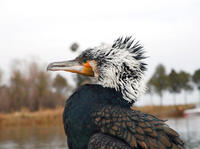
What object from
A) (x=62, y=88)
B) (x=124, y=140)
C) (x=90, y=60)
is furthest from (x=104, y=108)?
(x=62, y=88)

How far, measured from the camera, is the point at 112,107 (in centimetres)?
349

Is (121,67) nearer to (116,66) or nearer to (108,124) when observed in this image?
(116,66)

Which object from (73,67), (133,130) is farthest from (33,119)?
(133,130)

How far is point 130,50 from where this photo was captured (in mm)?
3883

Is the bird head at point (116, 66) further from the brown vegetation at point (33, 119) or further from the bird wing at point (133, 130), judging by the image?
the brown vegetation at point (33, 119)

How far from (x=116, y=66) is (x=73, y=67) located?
57cm

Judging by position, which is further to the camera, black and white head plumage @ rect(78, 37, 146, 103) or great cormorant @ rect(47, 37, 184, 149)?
black and white head plumage @ rect(78, 37, 146, 103)

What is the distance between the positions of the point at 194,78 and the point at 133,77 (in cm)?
1344

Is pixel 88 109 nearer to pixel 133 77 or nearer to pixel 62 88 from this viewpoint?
pixel 133 77

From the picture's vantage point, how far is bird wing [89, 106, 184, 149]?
3.25 metres

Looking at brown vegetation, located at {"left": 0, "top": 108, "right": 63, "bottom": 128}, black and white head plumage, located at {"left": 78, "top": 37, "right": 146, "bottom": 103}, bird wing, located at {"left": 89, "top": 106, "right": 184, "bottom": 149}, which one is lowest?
brown vegetation, located at {"left": 0, "top": 108, "right": 63, "bottom": 128}

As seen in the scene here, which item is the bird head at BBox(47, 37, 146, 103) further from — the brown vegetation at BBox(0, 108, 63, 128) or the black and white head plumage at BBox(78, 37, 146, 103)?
the brown vegetation at BBox(0, 108, 63, 128)

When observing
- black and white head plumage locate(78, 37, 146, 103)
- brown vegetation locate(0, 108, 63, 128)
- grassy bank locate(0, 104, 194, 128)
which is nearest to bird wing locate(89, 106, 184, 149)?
black and white head plumage locate(78, 37, 146, 103)

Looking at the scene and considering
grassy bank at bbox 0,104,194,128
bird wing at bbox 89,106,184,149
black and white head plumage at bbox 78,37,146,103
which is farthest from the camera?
grassy bank at bbox 0,104,194,128
